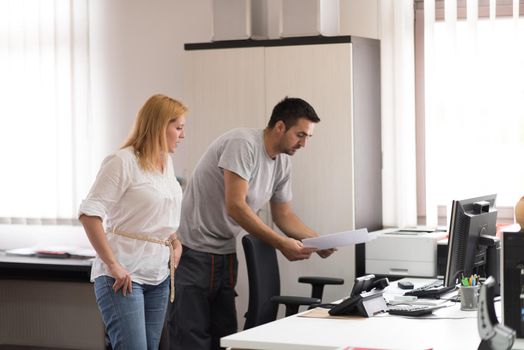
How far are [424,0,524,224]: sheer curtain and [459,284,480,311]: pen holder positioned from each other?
5.68 feet

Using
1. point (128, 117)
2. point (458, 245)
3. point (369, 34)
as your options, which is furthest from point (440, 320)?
point (128, 117)

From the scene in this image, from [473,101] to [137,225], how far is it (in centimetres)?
248

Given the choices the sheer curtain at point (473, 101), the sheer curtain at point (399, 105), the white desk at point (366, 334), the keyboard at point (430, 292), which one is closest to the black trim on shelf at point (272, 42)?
the sheer curtain at point (399, 105)

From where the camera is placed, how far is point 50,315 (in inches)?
248

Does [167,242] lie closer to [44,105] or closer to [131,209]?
[131,209]

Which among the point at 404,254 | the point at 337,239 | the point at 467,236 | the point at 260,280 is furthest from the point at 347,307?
the point at 404,254

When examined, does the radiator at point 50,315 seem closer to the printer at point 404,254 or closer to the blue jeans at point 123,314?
the printer at point 404,254

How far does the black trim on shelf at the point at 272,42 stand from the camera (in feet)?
17.1

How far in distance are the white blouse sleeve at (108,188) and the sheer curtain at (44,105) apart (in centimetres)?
266

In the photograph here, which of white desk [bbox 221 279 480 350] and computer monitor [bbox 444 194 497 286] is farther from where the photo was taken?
computer monitor [bbox 444 194 497 286]

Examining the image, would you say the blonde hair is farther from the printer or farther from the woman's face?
the printer

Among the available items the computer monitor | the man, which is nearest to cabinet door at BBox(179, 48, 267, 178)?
the man

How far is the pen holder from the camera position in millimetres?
3695

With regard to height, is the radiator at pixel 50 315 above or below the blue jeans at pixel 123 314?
below
